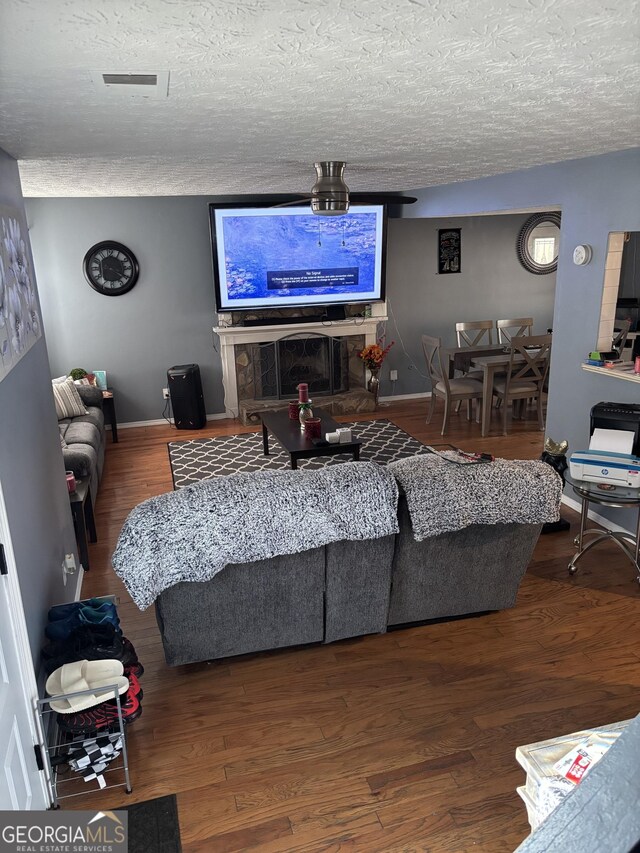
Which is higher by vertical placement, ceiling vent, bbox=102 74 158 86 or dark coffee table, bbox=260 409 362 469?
ceiling vent, bbox=102 74 158 86

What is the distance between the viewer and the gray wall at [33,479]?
248 centimetres

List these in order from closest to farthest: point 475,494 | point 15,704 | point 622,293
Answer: point 15,704
point 475,494
point 622,293

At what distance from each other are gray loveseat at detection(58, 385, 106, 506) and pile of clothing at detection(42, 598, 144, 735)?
69.6 inches

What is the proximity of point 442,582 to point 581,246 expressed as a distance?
2654mm

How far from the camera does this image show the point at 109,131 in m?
2.29

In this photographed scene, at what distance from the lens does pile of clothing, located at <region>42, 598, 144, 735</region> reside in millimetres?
2477

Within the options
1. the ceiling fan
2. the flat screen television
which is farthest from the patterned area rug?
the ceiling fan

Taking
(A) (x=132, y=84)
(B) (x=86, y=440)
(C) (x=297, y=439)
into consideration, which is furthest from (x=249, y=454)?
(A) (x=132, y=84)

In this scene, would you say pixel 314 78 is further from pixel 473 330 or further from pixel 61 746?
pixel 473 330

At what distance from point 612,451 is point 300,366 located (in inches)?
170

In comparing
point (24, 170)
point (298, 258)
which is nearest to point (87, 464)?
point (24, 170)

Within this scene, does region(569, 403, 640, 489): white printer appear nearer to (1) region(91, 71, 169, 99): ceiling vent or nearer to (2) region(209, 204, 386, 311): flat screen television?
(1) region(91, 71, 169, 99): ceiling vent

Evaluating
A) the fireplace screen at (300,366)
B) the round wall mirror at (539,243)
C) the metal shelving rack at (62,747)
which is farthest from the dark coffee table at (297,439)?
the round wall mirror at (539,243)

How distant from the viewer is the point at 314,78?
156 cm
